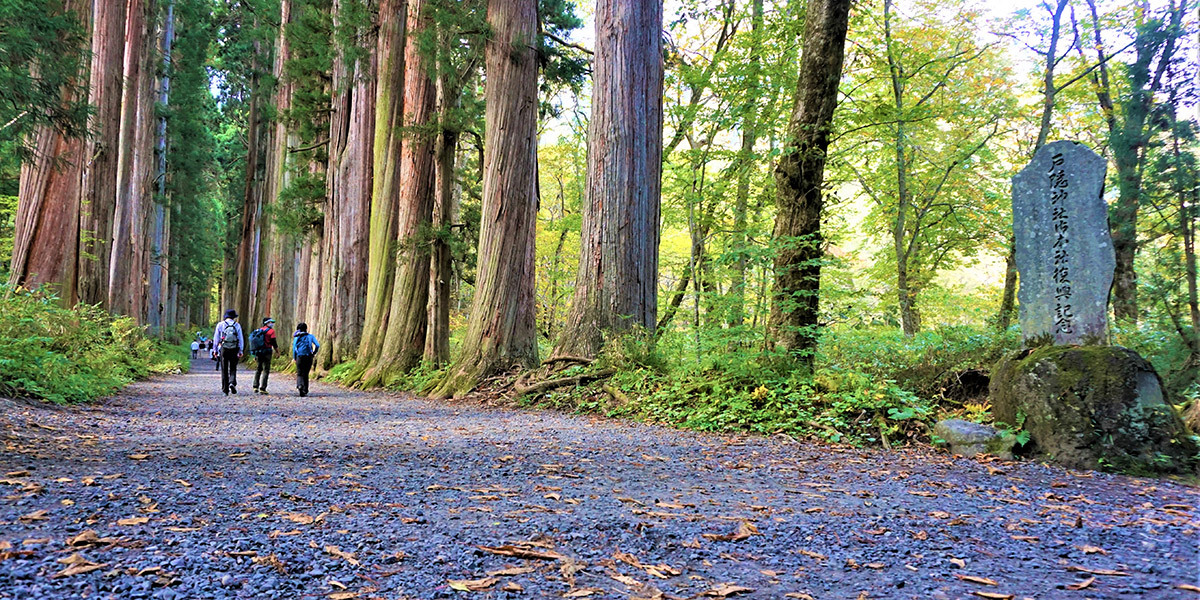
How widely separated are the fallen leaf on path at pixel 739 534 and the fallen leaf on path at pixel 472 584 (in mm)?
1126

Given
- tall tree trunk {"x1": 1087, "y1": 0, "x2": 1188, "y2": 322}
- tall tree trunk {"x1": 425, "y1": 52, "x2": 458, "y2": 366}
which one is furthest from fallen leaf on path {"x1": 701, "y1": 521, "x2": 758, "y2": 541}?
tall tree trunk {"x1": 1087, "y1": 0, "x2": 1188, "y2": 322}

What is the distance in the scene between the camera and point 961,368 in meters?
6.54

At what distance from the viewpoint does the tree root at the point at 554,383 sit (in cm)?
886

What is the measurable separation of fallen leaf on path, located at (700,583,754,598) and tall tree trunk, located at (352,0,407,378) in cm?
1262

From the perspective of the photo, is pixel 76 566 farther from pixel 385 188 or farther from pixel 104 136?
pixel 104 136

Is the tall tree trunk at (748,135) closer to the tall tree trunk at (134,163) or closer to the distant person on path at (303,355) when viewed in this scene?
the distant person on path at (303,355)

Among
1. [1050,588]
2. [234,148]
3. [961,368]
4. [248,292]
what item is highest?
[234,148]

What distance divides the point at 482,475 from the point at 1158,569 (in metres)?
3.55

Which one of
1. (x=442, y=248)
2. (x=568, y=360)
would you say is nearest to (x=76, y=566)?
(x=568, y=360)

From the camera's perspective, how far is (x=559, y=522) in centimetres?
323

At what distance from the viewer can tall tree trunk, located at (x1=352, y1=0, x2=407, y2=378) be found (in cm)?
1419

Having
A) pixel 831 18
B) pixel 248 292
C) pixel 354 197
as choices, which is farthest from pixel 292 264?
pixel 831 18

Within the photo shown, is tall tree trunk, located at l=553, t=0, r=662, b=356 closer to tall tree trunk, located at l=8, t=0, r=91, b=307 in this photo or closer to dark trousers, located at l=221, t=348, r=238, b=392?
dark trousers, located at l=221, t=348, r=238, b=392

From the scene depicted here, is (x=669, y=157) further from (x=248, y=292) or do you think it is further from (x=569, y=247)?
(x=248, y=292)
